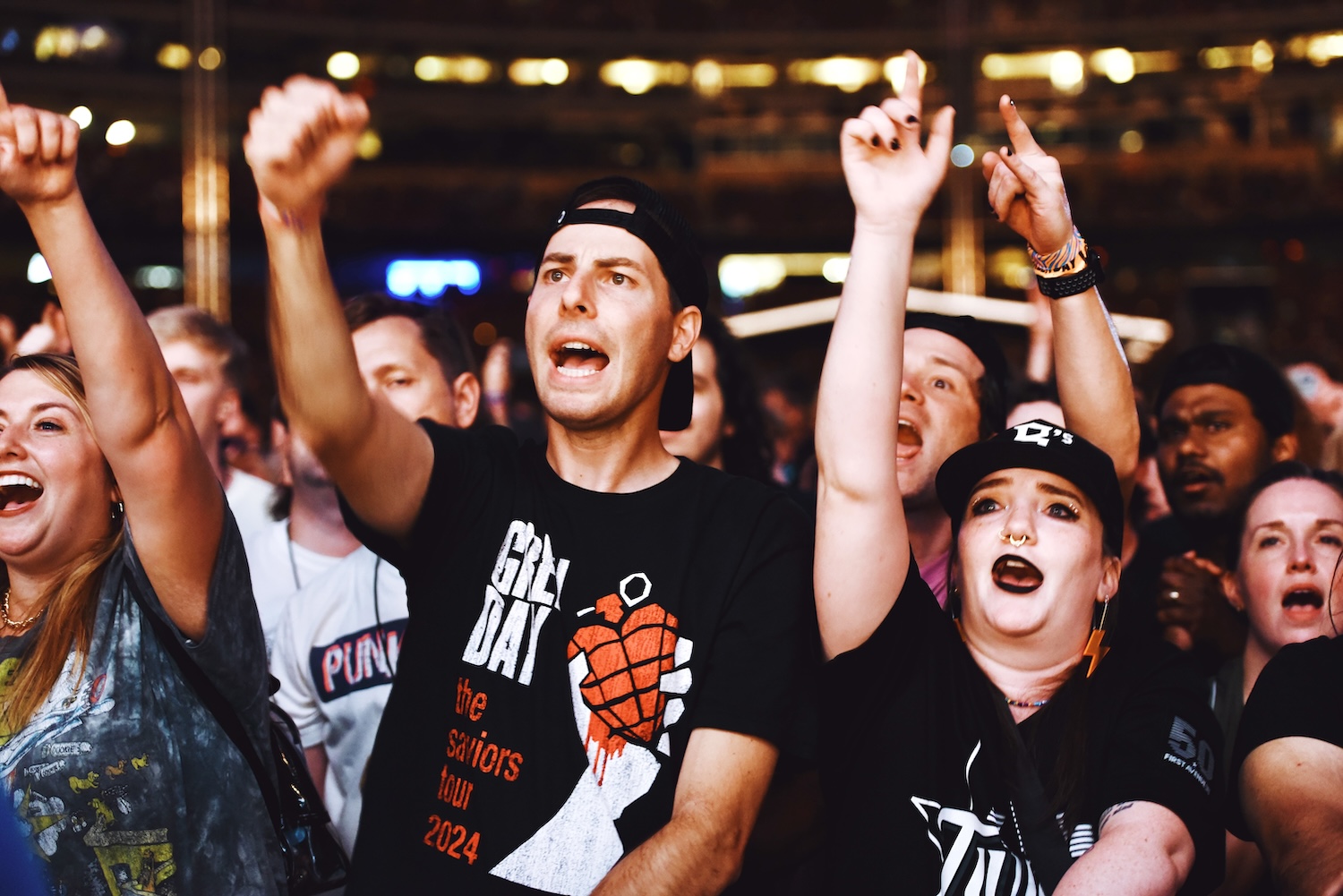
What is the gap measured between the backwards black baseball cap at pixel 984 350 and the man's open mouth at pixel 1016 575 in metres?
0.79

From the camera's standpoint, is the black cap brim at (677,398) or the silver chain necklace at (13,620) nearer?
the silver chain necklace at (13,620)

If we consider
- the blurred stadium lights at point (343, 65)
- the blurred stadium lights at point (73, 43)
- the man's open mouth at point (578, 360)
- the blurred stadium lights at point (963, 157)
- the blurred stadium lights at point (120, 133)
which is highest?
the blurred stadium lights at point (343, 65)

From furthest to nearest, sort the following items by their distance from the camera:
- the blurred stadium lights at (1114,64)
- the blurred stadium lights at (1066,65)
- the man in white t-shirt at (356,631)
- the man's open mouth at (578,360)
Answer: the blurred stadium lights at (1114,64) < the blurred stadium lights at (1066,65) < the man in white t-shirt at (356,631) < the man's open mouth at (578,360)

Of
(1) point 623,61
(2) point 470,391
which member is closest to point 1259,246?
(1) point 623,61

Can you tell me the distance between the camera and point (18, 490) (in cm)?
215

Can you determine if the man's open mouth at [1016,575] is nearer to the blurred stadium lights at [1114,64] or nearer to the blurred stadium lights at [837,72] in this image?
the blurred stadium lights at [837,72]

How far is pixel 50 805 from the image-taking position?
6.43 feet

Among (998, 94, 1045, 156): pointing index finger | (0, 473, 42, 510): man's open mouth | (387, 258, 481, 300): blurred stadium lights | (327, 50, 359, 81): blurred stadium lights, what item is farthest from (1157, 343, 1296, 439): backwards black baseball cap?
(327, 50, 359, 81): blurred stadium lights

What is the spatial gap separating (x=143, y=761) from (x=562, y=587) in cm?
71

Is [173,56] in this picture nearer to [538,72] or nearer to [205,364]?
[538,72]

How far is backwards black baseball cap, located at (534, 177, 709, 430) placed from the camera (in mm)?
2156

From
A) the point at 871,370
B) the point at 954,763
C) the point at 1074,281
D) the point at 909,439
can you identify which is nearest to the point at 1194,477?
the point at 909,439

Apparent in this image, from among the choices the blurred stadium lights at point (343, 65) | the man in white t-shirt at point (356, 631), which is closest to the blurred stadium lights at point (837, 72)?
the blurred stadium lights at point (343, 65)

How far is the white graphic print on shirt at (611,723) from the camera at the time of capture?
1.84m
